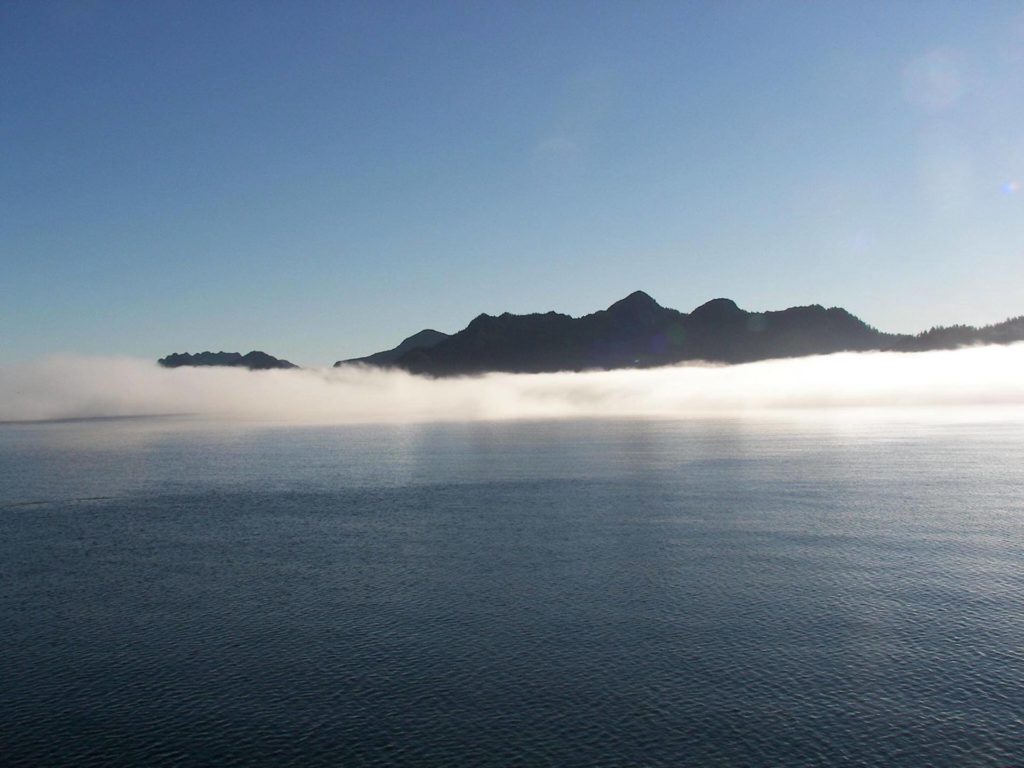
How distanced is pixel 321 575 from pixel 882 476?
9992 cm

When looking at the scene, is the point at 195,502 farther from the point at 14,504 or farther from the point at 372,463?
the point at 372,463

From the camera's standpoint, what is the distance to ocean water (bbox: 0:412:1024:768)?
3294 cm

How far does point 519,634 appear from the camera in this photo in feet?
152

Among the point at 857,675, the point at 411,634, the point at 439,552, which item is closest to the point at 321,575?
the point at 439,552

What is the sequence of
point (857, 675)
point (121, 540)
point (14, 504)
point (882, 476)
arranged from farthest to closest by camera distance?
1. point (882, 476)
2. point (14, 504)
3. point (121, 540)
4. point (857, 675)

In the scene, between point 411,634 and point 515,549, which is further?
point 515,549

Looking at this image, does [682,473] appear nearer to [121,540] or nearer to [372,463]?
[372,463]

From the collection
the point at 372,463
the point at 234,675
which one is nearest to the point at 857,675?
the point at 234,675

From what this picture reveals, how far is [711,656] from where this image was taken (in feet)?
137

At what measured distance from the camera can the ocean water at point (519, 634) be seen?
1297 inches

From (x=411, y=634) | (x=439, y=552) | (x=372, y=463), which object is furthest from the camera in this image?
(x=372, y=463)

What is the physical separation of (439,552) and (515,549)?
7319mm

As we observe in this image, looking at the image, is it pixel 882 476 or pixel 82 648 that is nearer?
pixel 82 648

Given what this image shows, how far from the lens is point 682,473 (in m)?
137
